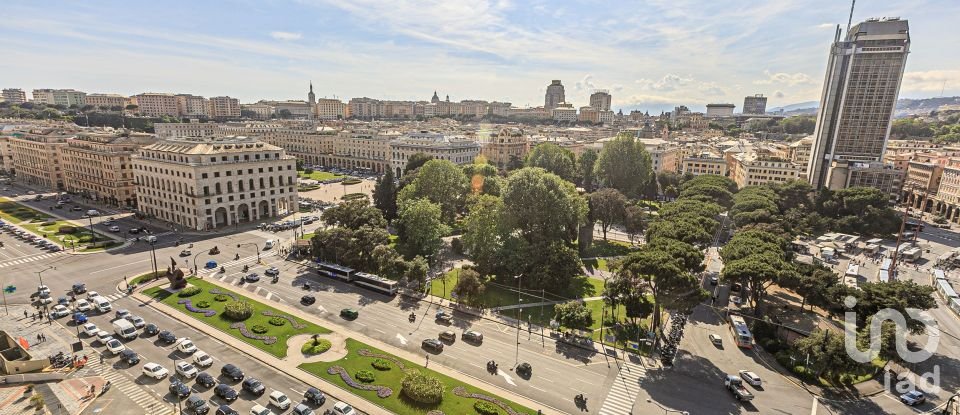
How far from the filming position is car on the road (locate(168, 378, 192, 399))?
45.1m

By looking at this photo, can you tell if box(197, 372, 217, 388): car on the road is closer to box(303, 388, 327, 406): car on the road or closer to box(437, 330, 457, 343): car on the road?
box(303, 388, 327, 406): car on the road

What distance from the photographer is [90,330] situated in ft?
189

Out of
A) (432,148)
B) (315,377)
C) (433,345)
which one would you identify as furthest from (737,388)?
(432,148)

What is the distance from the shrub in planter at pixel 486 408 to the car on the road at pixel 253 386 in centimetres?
2126

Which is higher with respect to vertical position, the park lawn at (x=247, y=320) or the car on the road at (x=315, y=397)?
the car on the road at (x=315, y=397)

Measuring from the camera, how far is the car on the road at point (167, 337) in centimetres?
5556

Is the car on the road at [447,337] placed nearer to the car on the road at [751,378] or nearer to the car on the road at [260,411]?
the car on the road at [260,411]

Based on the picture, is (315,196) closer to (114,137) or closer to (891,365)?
(114,137)

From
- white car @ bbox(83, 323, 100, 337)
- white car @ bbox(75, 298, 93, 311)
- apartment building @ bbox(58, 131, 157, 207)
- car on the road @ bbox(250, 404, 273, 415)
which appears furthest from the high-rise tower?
apartment building @ bbox(58, 131, 157, 207)

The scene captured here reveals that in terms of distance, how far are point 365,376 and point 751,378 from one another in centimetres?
4089

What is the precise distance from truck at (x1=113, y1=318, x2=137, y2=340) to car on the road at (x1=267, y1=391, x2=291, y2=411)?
24749mm

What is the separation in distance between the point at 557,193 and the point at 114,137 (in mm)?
130044

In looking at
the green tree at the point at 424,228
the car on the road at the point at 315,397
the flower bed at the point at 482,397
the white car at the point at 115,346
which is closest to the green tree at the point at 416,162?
the green tree at the point at 424,228

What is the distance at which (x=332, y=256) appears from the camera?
3177 inches
